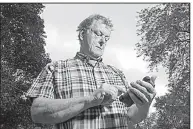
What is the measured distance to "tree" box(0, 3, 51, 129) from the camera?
56.3 ft

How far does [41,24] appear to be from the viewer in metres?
19.5

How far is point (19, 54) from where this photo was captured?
18.5m

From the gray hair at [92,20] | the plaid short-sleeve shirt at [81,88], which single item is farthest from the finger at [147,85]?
the gray hair at [92,20]

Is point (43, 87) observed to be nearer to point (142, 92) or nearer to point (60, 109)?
point (60, 109)

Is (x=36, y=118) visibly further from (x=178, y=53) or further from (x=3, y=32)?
(x=3, y=32)

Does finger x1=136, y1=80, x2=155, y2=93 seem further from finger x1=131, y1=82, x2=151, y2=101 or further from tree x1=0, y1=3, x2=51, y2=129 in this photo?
tree x1=0, y1=3, x2=51, y2=129

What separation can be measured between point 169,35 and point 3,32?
9380mm

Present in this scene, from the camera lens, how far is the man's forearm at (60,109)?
155 cm

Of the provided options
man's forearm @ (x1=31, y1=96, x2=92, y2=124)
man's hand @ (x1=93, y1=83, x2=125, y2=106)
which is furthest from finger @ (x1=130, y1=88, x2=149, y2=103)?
man's forearm @ (x1=31, y1=96, x2=92, y2=124)

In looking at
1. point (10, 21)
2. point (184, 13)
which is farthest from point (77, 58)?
point (10, 21)

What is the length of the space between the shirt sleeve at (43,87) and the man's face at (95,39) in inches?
12.0

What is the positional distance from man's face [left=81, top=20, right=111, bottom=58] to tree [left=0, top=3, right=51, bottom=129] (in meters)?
15.2

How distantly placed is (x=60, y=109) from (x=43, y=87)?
216mm

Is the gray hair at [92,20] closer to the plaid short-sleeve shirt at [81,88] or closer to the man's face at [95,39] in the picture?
the man's face at [95,39]
